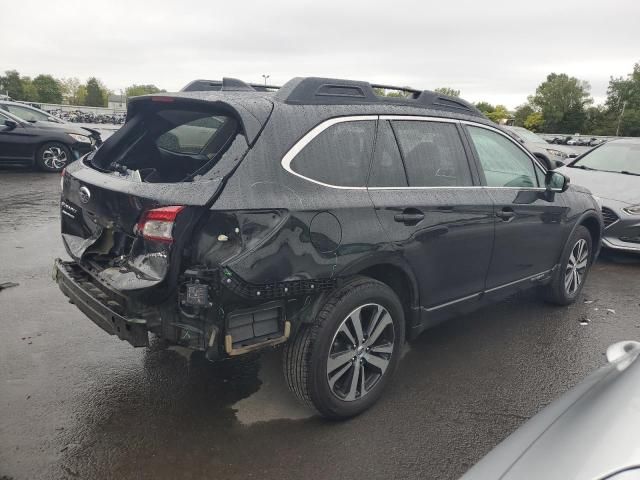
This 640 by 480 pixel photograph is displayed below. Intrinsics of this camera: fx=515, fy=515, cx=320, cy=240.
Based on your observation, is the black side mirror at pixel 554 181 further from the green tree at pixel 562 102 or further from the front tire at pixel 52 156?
the green tree at pixel 562 102

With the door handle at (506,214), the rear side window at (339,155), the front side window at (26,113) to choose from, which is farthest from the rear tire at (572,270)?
the front side window at (26,113)

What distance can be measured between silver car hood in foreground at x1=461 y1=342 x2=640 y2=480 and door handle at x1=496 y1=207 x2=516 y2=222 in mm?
1898

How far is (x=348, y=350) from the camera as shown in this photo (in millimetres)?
2977

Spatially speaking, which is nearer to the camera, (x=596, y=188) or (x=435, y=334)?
(x=435, y=334)

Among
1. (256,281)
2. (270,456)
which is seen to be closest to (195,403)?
(270,456)

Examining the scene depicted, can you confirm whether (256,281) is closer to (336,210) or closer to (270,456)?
(336,210)

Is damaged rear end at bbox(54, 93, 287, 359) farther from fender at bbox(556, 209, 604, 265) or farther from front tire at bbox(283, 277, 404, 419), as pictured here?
fender at bbox(556, 209, 604, 265)

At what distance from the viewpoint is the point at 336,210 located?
9.19 ft

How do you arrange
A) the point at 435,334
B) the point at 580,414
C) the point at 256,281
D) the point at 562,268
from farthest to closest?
the point at 562,268, the point at 435,334, the point at 256,281, the point at 580,414

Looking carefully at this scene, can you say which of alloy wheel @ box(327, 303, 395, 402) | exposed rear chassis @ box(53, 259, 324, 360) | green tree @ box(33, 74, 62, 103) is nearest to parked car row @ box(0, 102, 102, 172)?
exposed rear chassis @ box(53, 259, 324, 360)

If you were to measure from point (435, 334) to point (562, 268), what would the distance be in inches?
58.3

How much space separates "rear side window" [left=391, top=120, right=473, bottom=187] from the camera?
333 centimetres

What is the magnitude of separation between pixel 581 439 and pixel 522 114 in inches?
5070

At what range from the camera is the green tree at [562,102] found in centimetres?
10200
